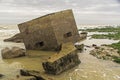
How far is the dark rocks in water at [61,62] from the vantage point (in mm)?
12377

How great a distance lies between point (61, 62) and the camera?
13023mm

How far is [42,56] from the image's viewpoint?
56.4 feet

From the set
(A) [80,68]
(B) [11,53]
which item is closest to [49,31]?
(B) [11,53]

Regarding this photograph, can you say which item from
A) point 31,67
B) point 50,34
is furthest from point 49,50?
point 31,67

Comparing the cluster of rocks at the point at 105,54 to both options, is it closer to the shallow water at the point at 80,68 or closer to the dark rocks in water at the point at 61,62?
the shallow water at the point at 80,68

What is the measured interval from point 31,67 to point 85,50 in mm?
6437

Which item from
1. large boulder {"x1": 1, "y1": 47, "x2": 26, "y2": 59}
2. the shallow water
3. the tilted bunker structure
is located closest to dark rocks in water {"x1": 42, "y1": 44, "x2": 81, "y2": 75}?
→ the shallow water

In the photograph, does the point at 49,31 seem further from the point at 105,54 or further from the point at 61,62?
the point at 61,62

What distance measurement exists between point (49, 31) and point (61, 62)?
18.1 ft

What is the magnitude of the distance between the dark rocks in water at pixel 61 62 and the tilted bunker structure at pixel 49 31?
330 centimetres

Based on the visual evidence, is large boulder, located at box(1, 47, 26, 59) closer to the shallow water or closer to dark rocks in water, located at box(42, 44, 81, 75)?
the shallow water

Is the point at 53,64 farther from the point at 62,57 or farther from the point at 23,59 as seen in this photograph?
the point at 23,59

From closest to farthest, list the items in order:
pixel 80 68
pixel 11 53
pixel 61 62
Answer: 1. pixel 61 62
2. pixel 80 68
3. pixel 11 53

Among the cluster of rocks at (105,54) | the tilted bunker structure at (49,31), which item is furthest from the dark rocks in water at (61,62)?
the tilted bunker structure at (49,31)
